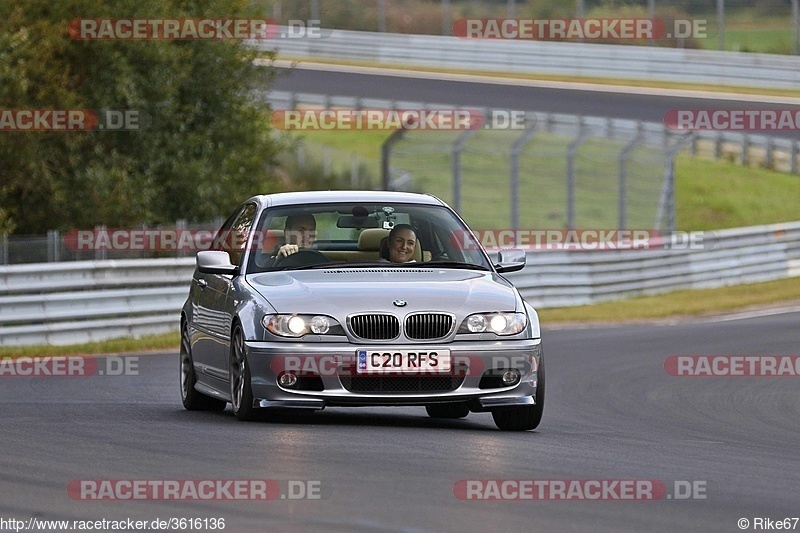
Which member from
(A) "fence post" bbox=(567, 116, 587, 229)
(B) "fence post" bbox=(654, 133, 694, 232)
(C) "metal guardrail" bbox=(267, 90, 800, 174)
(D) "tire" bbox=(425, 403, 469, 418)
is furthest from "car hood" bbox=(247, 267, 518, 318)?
(C) "metal guardrail" bbox=(267, 90, 800, 174)

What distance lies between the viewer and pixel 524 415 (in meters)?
10.2

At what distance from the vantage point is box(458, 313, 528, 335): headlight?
31.9 feet

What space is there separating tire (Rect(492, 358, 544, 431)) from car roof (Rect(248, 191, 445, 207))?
161 centimetres

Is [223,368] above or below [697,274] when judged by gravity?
above

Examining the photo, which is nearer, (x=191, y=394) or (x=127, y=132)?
(x=191, y=394)

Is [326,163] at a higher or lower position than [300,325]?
lower

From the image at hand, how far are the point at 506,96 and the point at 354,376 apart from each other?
3200cm

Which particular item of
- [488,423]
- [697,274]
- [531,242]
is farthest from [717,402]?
[531,242]

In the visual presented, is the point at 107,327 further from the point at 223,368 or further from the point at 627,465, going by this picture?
the point at 627,465

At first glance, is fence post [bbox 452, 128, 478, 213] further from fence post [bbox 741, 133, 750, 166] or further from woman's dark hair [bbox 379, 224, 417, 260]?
fence post [bbox 741, 133, 750, 166]

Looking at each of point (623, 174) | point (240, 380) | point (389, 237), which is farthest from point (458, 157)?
point (240, 380)

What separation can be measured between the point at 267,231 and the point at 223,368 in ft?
3.08

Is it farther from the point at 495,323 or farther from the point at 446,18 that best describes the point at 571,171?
the point at 446,18

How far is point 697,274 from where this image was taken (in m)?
28.6
